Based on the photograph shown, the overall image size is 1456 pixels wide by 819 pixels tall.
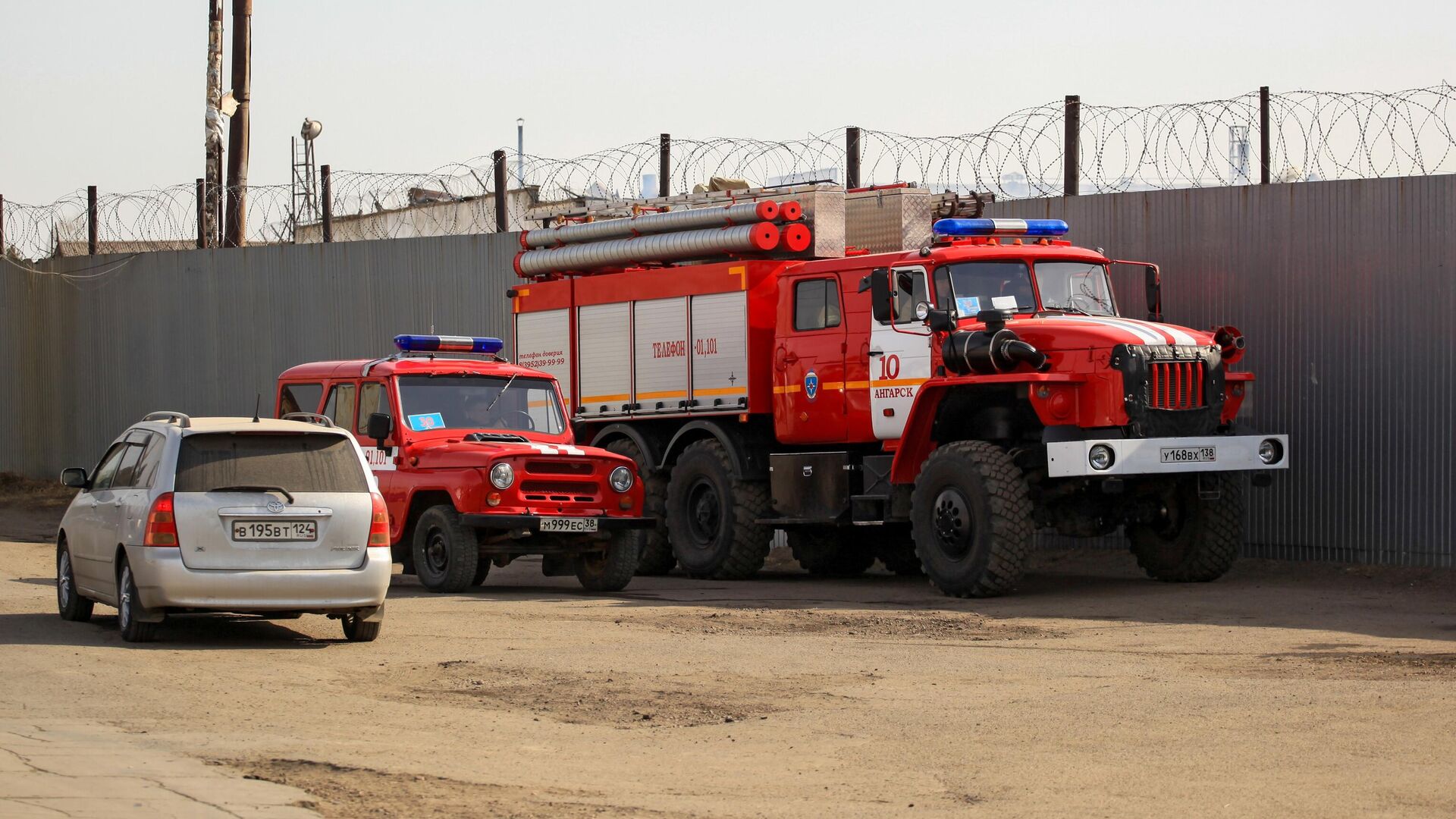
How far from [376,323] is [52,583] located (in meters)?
10.0

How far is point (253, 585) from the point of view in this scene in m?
10.9

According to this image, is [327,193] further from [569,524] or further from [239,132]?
[569,524]

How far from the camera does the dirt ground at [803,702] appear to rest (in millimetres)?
6914

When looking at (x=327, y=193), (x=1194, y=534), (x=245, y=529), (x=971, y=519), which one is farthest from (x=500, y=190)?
(x=245, y=529)

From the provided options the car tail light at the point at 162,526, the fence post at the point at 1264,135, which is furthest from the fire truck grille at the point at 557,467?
the fence post at the point at 1264,135

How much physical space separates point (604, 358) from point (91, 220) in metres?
13.2

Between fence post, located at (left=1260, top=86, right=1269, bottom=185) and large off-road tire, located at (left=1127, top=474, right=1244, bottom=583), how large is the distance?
322 centimetres

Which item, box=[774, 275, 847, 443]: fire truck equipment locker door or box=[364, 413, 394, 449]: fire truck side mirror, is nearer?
box=[364, 413, 394, 449]: fire truck side mirror

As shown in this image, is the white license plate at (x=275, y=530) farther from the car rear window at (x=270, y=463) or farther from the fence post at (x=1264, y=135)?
the fence post at (x=1264, y=135)

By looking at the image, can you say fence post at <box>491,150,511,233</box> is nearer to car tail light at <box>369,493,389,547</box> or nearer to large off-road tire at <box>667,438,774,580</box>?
large off-road tire at <box>667,438,774,580</box>

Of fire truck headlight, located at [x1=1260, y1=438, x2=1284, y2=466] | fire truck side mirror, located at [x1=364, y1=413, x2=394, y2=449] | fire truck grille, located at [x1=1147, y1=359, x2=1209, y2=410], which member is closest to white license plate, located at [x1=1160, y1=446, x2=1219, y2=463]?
fire truck grille, located at [x1=1147, y1=359, x2=1209, y2=410]

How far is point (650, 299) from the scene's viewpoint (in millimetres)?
17828

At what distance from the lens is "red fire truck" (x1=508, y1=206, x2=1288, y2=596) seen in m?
14.1

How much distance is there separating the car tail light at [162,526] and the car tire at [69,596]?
179 centimetres
